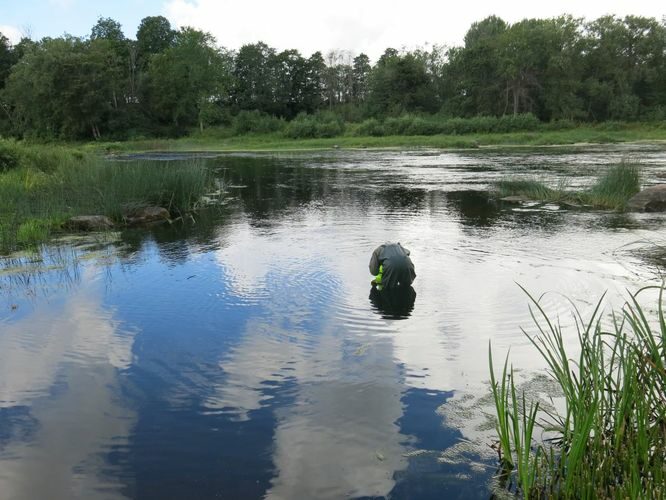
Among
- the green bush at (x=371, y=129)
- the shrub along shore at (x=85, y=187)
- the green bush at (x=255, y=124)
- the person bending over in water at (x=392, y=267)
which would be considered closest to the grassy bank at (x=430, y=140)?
the shrub along shore at (x=85, y=187)

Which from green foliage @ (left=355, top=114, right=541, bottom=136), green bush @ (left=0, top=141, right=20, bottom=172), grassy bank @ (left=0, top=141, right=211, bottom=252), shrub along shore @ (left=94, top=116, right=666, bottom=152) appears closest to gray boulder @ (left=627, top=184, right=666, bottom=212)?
grassy bank @ (left=0, top=141, right=211, bottom=252)

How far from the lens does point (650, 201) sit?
1400 cm

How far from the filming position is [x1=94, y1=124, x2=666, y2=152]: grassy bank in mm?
44406

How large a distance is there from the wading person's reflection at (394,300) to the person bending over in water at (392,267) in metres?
0.09

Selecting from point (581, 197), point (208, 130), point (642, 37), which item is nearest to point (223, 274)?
point (581, 197)

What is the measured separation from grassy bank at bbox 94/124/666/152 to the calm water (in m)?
33.5

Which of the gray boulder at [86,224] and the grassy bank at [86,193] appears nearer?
the grassy bank at [86,193]

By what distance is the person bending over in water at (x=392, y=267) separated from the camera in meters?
7.84

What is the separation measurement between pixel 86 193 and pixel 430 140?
121 ft

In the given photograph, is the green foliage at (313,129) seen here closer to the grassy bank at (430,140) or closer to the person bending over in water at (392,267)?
the grassy bank at (430,140)

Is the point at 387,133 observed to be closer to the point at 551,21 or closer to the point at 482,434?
the point at 551,21

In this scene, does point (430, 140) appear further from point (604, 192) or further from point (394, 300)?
point (394, 300)

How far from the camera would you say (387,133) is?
52375mm

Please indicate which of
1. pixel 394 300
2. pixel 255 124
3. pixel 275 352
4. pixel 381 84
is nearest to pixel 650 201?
pixel 394 300
